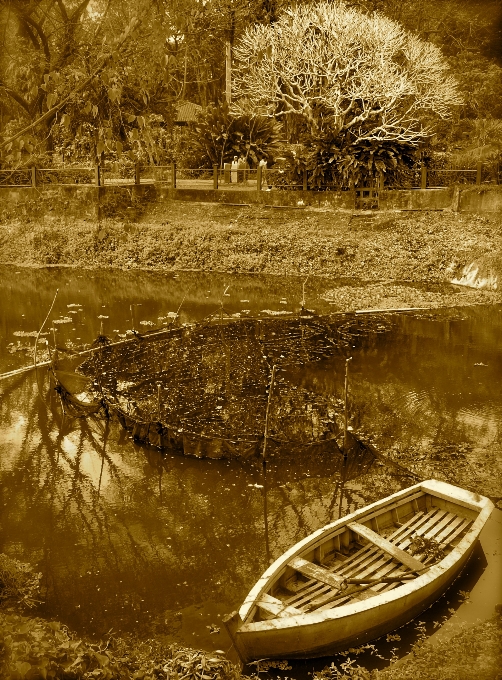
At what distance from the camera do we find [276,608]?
23.2 feet

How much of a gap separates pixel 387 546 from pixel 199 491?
11.2ft

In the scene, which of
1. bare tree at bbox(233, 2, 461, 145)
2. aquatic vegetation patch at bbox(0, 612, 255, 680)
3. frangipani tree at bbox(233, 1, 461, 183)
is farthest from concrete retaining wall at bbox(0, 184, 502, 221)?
aquatic vegetation patch at bbox(0, 612, 255, 680)

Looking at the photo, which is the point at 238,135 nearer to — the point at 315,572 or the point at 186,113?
the point at 186,113

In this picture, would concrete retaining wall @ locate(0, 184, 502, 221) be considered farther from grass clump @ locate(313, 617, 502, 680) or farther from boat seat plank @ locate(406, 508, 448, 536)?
grass clump @ locate(313, 617, 502, 680)

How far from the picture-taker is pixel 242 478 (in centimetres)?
1112

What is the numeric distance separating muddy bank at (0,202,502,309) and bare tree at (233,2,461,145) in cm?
466

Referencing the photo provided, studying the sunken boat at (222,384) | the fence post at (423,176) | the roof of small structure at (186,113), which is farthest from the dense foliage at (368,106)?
the sunken boat at (222,384)

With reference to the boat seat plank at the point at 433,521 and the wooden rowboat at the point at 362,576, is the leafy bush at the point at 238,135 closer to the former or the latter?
the boat seat plank at the point at 433,521

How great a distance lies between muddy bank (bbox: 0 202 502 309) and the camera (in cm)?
2541

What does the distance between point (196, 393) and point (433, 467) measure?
203 inches

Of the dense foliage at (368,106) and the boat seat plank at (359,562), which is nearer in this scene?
the boat seat plank at (359,562)

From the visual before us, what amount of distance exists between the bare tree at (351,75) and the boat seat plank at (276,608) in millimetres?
26111

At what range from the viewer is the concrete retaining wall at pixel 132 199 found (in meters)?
31.0

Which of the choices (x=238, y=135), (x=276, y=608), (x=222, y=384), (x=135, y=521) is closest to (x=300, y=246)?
(x=238, y=135)
